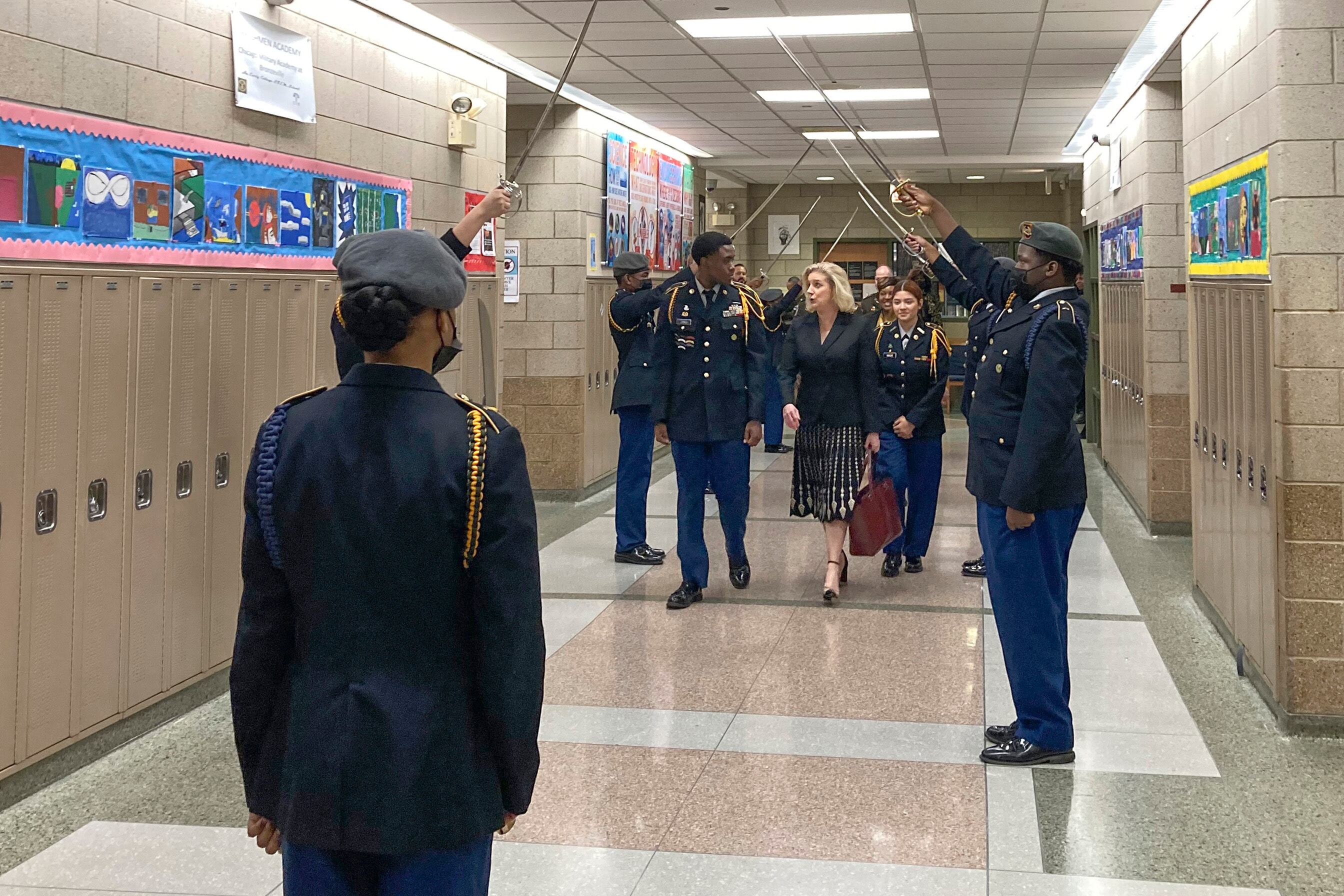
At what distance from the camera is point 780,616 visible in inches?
228

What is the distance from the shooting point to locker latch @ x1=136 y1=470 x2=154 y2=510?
418 centimetres

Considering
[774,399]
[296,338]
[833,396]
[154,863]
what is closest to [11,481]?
[154,863]

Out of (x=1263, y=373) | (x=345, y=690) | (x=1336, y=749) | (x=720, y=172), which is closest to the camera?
(x=345, y=690)

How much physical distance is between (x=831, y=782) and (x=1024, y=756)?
1.93 ft

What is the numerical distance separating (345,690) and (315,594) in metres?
0.13

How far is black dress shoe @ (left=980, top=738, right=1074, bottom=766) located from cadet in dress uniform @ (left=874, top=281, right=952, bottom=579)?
Answer: 2.45 metres

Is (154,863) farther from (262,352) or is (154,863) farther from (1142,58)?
(1142,58)

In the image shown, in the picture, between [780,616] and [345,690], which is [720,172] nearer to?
[780,616]

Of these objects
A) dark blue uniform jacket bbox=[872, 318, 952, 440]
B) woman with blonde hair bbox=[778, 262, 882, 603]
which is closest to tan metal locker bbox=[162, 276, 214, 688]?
woman with blonde hair bbox=[778, 262, 882, 603]

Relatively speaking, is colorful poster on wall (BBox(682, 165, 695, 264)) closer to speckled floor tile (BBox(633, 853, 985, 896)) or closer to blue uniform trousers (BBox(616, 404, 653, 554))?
blue uniform trousers (BBox(616, 404, 653, 554))

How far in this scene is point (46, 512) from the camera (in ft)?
12.2

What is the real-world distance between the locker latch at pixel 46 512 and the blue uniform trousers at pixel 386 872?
2298 millimetres

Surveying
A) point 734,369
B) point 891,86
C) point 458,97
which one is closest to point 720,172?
point 891,86

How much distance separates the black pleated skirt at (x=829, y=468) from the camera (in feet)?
19.4
